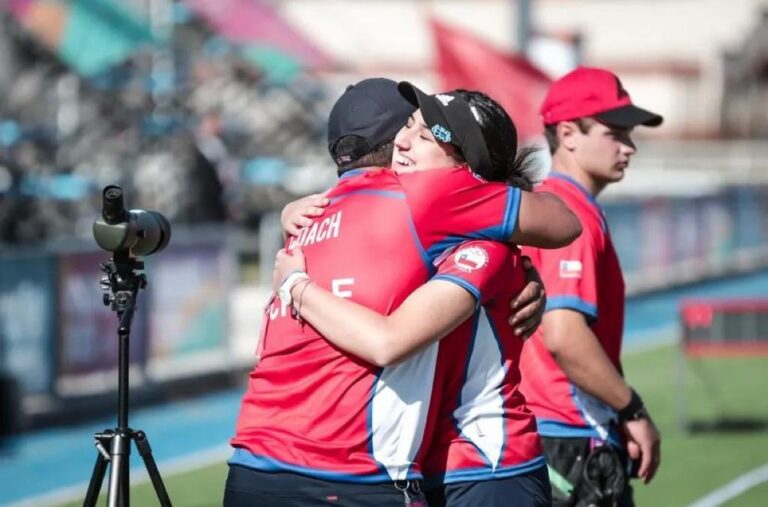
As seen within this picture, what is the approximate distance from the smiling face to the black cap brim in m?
1.44

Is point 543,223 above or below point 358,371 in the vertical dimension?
above

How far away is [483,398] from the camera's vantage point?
3902 millimetres

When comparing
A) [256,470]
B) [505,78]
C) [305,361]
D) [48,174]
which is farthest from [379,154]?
[48,174]

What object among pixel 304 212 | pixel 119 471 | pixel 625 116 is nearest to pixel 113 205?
pixel 304 212

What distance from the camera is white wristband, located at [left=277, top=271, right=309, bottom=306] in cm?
374

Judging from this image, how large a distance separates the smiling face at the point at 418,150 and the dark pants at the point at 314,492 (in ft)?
2.49

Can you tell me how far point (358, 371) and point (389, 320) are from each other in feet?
0.49

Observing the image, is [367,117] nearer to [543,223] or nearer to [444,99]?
[444,99]

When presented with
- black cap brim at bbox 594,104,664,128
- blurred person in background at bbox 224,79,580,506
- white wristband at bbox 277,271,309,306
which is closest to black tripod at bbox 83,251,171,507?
blurred person in background at bbox 224,79,580,506

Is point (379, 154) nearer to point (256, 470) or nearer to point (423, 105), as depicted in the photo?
point (423, 105)

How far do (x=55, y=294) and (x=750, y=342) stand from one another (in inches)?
207

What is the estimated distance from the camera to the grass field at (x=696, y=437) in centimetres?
939

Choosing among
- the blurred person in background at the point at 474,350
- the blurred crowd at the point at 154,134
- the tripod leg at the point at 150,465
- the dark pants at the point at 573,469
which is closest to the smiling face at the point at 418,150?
the blurred person in background at the point at 474,350

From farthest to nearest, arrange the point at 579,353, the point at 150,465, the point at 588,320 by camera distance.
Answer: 1. the point at 588,320
2. the point at 579,353
3. the point at 150,465
